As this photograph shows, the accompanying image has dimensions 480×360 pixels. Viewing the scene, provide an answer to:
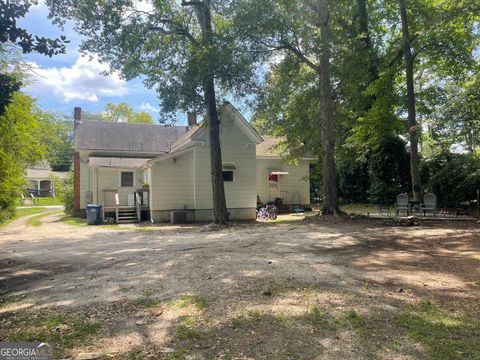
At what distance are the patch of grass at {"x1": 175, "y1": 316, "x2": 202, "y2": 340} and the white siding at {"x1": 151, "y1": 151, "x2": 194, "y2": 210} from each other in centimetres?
1541

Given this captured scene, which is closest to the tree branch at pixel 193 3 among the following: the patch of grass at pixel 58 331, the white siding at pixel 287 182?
the white siding at pixel 287 182

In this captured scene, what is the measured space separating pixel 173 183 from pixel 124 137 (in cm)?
978

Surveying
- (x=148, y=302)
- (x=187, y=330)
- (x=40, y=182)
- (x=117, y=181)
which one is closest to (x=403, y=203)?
(x=148, y=302)

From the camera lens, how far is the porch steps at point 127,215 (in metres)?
20.6

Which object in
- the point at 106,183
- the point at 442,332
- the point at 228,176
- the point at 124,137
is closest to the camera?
the point at 442,332

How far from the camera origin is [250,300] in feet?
17.4

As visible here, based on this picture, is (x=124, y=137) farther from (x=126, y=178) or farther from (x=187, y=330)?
(x=187, y=330)

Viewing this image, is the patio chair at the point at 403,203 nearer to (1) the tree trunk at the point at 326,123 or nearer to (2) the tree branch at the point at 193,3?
(1) the tree trunk at the point at 326,123

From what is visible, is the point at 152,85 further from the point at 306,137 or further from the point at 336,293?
the point at 336,293

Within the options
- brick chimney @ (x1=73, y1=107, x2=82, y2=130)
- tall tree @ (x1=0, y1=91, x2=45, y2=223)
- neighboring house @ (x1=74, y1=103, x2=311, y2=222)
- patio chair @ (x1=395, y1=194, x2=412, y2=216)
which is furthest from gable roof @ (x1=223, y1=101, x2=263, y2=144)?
brick chimney @ (x1=73, y1=107, x2=82, y2=130)

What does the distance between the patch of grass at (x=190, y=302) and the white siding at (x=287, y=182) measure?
20663 millimetres

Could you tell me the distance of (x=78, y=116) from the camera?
29688 mm

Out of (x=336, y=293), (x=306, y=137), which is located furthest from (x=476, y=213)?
(x=336, y=293)

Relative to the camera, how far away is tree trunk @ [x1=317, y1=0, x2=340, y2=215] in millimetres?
16547
